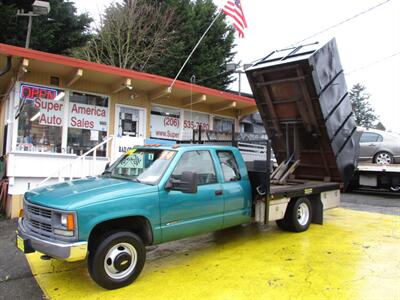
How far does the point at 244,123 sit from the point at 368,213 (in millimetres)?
6536

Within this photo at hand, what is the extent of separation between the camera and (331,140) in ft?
25.8

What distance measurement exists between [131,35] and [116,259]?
61.2 feet

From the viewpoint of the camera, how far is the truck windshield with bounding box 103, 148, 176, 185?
5.01 metres

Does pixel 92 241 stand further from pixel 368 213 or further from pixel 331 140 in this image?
pixel 368 213

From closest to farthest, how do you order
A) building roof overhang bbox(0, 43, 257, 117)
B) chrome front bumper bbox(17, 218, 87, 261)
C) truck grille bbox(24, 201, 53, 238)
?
chrome front bumper bbox(17, 218, 87, 261) → truck grille bbox(24, 201, 53, 238) → building roof overhang bbox(0, 43, 257, 117)

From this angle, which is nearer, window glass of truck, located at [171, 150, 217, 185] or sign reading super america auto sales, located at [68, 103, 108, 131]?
window glass of truck, located at [171, 150, 217, 185]

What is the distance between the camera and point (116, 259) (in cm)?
430

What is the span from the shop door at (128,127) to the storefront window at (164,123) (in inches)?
16.0

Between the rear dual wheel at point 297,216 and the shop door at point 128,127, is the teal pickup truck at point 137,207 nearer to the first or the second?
the rear dual wheel at point 297,216

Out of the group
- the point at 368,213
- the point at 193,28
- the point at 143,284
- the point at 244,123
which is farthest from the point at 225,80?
the point at 143,284

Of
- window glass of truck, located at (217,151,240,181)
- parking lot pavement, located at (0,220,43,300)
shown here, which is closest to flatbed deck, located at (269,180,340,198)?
window glass of truck, located at (217,151,240,181)

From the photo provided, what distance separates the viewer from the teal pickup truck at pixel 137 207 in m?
4.12

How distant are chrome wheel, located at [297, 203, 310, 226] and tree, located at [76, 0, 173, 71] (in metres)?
15.4

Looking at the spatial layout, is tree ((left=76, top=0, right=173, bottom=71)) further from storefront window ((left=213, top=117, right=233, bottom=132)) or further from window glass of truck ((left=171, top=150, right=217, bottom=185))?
window glass of truck ((left=171, top=150, right=217, bottom=185))
